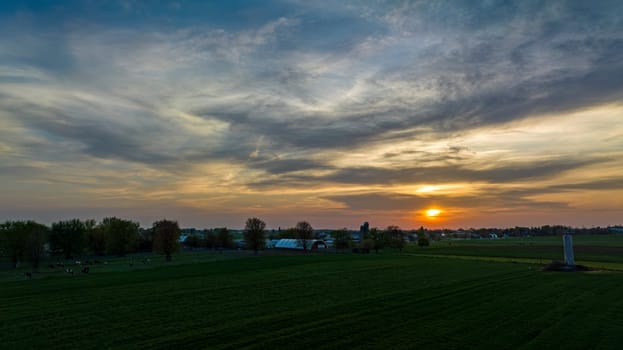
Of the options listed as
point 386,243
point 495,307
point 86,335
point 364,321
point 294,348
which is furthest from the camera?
point 386,243

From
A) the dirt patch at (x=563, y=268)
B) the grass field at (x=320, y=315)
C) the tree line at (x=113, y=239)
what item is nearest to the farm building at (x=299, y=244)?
the tree line at (x=113, y=239)

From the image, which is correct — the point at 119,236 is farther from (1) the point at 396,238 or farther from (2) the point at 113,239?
(1) the point at 396,238

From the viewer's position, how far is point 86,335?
20.8m

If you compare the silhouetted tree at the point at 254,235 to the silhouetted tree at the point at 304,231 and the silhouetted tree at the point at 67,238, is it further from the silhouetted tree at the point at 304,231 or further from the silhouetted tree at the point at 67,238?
the silhouetted tree at the point at 67,238

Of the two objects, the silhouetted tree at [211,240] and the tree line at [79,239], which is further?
the silhouetted tree at [211,240]

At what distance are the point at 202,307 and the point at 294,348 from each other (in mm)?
12302

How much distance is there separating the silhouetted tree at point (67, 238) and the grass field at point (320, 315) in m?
77.2

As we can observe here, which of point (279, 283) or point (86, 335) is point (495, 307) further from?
point (86, 335)

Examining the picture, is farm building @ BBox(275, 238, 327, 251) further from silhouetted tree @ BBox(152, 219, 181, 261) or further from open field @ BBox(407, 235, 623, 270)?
silhouetted tree @ BBox(152, 219, 181, 261)

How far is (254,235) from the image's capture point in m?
120

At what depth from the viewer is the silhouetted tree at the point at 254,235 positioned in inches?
4697

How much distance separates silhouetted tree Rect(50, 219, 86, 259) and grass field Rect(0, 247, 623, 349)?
3040 inches

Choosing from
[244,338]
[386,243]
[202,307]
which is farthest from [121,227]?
[244,338]

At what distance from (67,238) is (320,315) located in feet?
357
